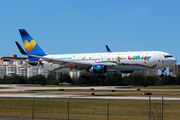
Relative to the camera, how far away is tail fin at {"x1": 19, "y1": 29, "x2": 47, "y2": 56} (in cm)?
6306

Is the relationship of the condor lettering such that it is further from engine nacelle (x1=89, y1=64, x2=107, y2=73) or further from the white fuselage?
engine nacelle (x1=89, y1=64, x2=107, y2=73)

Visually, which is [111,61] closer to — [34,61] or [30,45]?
[34,61]

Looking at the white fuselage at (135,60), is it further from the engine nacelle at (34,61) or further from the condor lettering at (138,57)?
the engine nacelle at (34,61)

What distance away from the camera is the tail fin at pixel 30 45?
207ft

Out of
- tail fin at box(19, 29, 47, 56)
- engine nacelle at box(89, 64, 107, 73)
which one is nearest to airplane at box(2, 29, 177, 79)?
engine nacelle at box(89, 64, 107, 73)

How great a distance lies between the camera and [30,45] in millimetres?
63781

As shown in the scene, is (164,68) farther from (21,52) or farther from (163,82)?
(163,82)

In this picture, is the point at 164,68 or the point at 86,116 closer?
the point at 86,116

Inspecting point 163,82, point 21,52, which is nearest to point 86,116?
point 21,52

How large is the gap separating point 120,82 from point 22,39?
2598 inches

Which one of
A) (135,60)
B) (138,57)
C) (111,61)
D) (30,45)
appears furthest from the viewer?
(30,45)

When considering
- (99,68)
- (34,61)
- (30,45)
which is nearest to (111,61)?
(99,68)

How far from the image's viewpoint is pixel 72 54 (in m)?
59.2

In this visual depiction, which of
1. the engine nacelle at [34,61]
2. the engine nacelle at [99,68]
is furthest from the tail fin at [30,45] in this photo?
the engine nacelle at [99,68]
